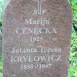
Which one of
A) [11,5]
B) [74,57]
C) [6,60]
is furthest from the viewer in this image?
[74,57]

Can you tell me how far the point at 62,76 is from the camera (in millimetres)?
4238

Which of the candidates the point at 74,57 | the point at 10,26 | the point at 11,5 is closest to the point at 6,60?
the point at 10,26

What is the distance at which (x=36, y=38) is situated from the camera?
395 centimetres

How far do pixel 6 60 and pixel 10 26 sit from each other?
0.49m

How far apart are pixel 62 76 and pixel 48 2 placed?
1.10 m

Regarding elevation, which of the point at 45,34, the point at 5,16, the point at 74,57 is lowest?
the point at 74,57

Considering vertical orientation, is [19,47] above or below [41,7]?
below

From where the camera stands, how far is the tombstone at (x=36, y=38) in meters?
3.81

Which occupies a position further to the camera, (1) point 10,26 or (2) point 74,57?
(2) point 74,57

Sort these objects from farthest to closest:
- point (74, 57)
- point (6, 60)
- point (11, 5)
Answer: point (74, 57)
point (6, 60)
point (11, 5)

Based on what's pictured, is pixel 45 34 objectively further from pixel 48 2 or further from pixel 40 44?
pixel 48 2

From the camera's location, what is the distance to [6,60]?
3.99 meters

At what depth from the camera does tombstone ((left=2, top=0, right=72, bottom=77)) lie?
3811mm

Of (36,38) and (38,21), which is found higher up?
(38,21)
